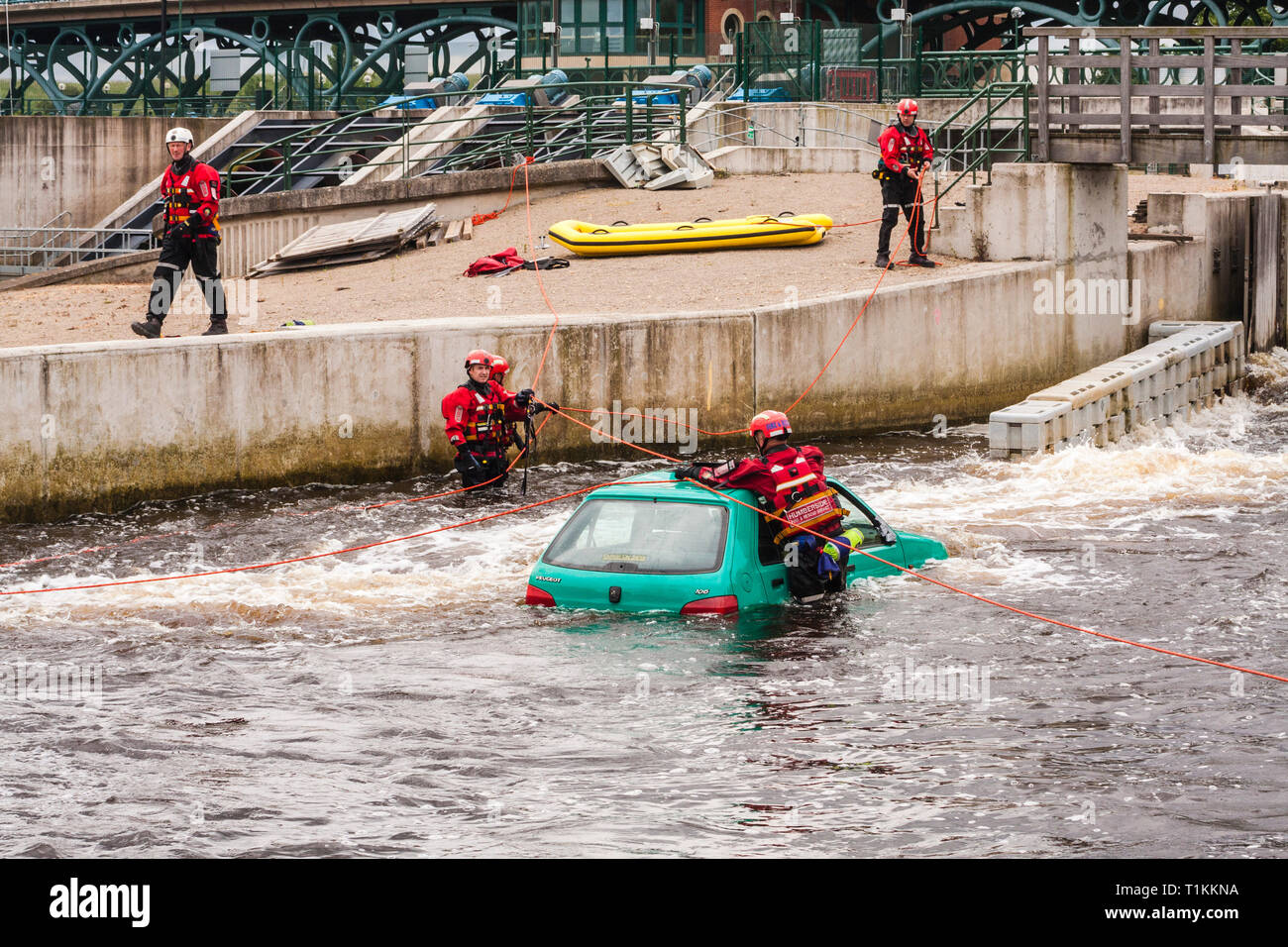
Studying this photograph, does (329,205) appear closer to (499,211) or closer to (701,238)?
(499,211)

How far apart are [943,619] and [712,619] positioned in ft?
6.47

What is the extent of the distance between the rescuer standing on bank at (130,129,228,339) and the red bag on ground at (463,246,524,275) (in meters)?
5.51

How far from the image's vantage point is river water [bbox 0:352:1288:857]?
792cm

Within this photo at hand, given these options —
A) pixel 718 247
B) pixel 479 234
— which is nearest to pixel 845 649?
pixel 718 247

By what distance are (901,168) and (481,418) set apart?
28.5 ft

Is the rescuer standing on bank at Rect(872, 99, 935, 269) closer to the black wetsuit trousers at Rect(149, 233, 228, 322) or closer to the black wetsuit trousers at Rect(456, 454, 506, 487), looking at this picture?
the black wetsuit trousers at Rect(456, 454, 506, 487)

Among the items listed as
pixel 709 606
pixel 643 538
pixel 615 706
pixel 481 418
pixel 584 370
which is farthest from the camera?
pixel 584 370

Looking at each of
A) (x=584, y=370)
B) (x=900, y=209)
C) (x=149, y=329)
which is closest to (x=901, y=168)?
(x=900, y=209)

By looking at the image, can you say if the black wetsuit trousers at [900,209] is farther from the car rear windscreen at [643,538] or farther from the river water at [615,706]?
the car rear windscreen at [643,538]

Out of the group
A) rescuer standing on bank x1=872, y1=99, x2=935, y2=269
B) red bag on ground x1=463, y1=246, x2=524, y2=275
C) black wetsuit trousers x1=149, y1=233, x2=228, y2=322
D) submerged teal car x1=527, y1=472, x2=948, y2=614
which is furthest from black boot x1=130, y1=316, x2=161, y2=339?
rescuer standing on bank x1=872, y1=99, x2=935, y2=269

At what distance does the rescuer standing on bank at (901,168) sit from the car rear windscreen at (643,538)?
11675 millimetres

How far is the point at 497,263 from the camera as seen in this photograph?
76.8 ft

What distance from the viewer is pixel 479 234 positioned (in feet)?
87.8

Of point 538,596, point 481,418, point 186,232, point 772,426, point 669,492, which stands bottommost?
point 538,596
